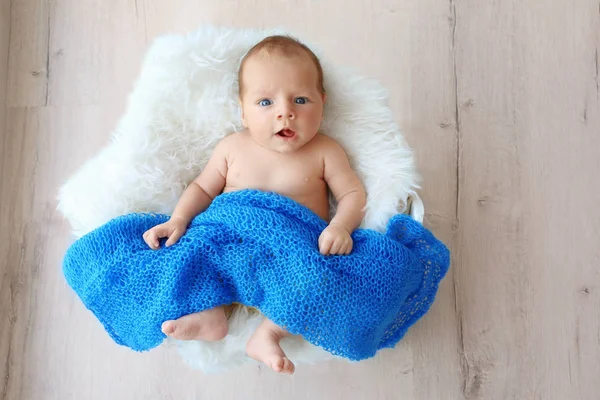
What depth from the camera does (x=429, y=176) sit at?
1.41 m

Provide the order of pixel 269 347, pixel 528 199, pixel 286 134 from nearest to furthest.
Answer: pixel 269 347
pixel 286 134
pixel 528 199

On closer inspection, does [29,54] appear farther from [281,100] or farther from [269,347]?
[269,347]

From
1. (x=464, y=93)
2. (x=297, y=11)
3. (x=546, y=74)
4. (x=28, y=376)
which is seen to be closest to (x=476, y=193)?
(x=464, y=93)

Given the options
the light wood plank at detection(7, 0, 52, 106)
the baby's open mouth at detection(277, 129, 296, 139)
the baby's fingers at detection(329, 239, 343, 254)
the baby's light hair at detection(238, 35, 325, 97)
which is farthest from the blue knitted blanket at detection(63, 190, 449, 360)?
the light wood plank at detection(7, 0, 52, 106)

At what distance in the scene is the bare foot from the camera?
1.00m

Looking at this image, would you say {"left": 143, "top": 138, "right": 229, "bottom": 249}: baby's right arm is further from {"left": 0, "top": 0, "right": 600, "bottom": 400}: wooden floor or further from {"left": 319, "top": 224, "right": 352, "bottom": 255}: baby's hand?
{"left": 0, "top": 0, "right": 600, "bottom": 400}: wooden floor

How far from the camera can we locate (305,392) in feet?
4.34

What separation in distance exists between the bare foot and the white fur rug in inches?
1.8

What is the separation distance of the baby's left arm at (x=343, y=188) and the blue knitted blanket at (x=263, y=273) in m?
0.04

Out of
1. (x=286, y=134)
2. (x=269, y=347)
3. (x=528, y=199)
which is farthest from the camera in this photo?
(x=528, y=199)

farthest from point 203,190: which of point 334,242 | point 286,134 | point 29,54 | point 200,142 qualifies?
point 29,54

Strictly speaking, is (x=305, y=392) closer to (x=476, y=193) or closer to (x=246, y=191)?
(x=246, y=191)

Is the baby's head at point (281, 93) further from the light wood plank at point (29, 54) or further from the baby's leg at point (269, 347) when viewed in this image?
the light wood plank at point (29, 54)

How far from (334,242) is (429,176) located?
0.49 meters
